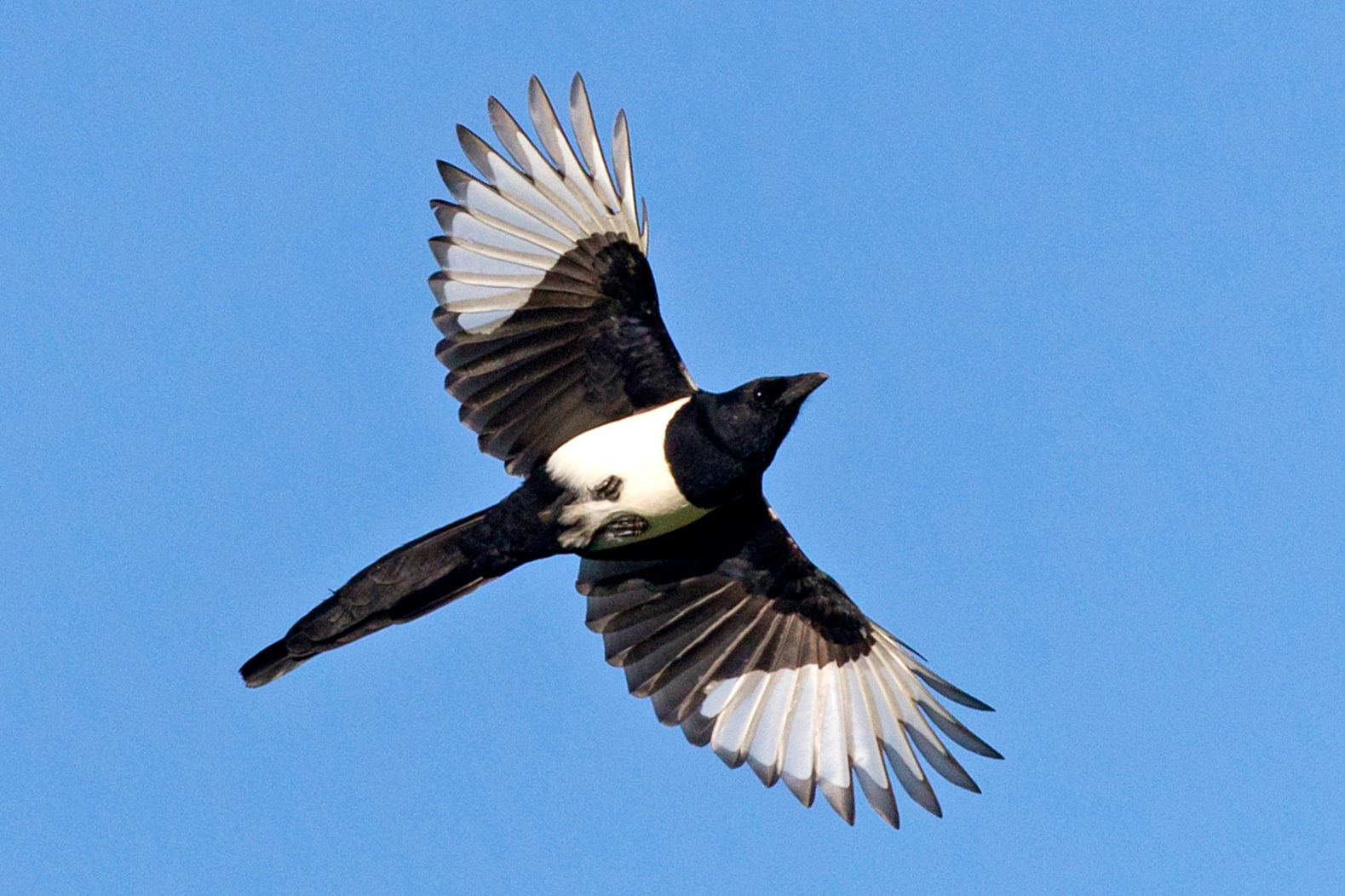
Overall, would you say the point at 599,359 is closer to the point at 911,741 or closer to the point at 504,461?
the point at 504,461

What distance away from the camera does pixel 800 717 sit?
8938mm

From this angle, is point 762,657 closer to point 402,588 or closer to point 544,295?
point 402,588

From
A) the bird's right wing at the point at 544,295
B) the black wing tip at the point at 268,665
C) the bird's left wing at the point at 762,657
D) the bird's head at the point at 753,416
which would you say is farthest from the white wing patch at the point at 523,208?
the black wing tip at the point at 268,665

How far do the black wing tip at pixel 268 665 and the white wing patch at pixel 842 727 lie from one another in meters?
1.90

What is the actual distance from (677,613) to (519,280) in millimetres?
1792

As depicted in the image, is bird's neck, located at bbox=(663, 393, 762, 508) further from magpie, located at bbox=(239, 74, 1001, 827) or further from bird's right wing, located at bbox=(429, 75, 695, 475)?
bird's right wing, located at bbox=(429, 75, 695, 475)

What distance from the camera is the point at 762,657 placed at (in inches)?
357

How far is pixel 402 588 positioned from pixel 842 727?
7.20 feet

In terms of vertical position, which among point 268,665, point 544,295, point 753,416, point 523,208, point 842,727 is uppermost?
point 523,208

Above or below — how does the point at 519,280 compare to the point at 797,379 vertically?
above

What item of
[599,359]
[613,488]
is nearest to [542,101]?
[599,359]

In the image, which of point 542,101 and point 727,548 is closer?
point 542,101

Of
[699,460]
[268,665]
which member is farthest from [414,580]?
[699,460]

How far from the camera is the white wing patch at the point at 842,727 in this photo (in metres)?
8.70
